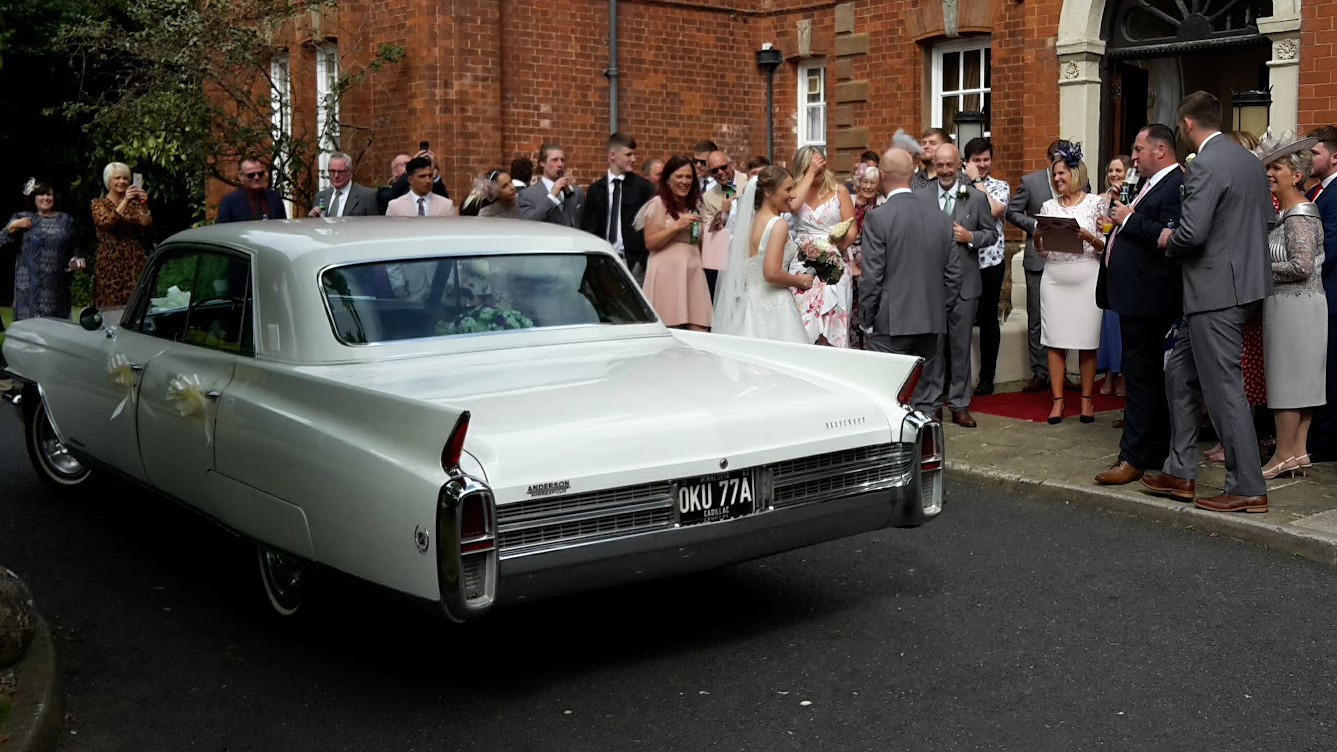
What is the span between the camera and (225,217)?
1156cm

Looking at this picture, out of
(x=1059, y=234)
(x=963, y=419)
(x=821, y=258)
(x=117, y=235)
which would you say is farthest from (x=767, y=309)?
(x=117, y=235)

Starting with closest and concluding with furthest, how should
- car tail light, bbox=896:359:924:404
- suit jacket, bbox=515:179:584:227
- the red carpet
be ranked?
car tail light, bbox=896:359:924:404
the red carpet
suit jacket, bbox=515:179:584:227

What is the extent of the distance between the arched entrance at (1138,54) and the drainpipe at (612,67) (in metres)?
6.63

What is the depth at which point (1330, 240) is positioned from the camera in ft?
27.8

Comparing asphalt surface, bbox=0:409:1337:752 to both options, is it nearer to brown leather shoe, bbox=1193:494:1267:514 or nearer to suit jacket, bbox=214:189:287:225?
brown leather shoe, bbox=1193:494:1267:514

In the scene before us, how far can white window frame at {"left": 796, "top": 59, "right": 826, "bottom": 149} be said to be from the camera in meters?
21.0

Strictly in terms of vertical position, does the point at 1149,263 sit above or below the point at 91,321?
above

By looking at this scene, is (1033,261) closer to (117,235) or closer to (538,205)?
(538,205)

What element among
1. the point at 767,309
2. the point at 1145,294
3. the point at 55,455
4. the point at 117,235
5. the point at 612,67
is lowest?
the point at 55,455

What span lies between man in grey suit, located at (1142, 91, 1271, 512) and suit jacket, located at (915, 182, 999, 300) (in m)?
2.83

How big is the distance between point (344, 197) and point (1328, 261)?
310 inches

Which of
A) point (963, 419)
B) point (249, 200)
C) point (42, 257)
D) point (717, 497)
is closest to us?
point (717, 497)

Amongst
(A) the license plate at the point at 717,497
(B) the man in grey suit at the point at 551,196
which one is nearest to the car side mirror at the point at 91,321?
(A) the license plate at the point at 717,497

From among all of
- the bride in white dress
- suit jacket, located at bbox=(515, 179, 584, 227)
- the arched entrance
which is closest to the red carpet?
the bride in white dress
